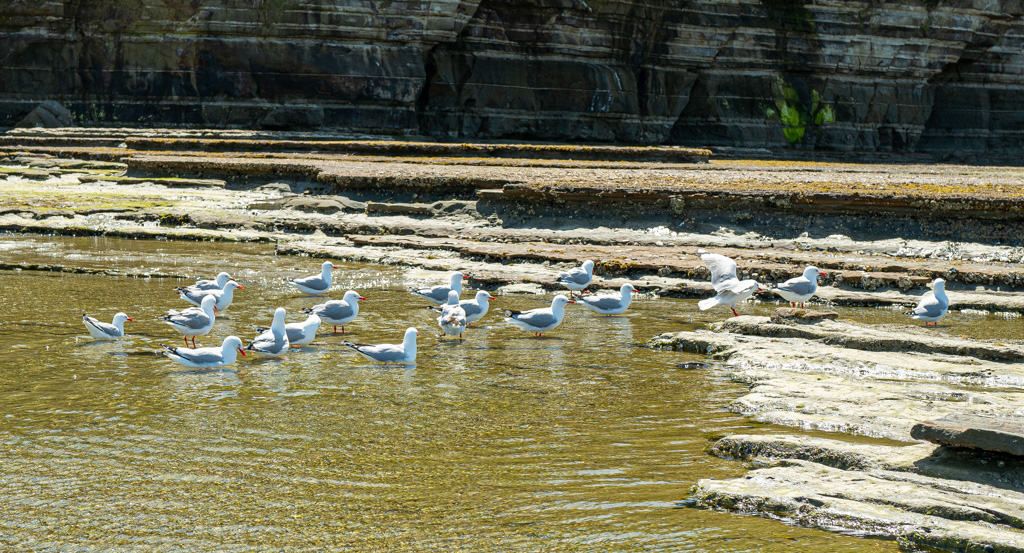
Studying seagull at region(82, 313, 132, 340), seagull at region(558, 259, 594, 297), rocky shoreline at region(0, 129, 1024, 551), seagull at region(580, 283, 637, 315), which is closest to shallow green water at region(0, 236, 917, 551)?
seagull at region(82, 313, 132, 340)

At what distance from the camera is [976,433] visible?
4973 mm

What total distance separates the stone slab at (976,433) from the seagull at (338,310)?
5.62 meters

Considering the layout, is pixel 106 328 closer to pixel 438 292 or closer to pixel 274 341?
pixel 274 341

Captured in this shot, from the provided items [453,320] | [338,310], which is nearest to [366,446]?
[453,320]

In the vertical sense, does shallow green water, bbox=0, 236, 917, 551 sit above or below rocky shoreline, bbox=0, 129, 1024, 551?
below

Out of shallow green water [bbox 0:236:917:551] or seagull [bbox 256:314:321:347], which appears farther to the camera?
seagull [bbox 256:314:321:347]

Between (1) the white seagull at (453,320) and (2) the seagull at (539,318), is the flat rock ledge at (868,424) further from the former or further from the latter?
(1) the white seagull at (453,320)

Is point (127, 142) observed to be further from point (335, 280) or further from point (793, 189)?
point (793, 189)

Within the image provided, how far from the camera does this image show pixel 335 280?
12.5 meters

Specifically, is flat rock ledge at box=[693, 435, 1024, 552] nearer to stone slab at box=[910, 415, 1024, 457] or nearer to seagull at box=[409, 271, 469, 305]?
stone slab at box=[910, 415, 1024, 457]

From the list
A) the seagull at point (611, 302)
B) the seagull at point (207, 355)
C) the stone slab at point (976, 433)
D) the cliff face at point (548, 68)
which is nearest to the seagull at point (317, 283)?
the seagull at point (611, 302)

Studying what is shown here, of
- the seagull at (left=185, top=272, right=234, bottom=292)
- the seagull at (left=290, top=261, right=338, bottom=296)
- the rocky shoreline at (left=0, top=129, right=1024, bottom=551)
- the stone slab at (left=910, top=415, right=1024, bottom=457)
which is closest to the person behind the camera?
the stone slab at (left=910, top=415, right=1024, bottom=457)

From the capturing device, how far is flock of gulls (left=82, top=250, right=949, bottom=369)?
817 cm

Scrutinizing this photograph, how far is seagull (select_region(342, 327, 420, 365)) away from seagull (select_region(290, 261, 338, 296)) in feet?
9.81
